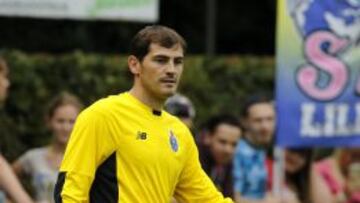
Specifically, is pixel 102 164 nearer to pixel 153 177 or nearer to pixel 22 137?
pixel 153 177

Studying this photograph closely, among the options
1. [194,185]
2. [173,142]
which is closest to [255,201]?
[194,185]

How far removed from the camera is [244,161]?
39.5ft

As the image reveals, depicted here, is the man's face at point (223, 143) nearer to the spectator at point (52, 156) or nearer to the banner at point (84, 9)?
the spectator at point (52, 156)

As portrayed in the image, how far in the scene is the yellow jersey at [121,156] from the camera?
25.7 feet

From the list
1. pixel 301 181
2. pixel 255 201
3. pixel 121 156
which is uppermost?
pixel 121 156

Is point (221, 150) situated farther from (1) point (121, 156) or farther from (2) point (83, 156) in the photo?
(2) point (83, 156)

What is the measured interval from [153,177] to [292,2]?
154 inches

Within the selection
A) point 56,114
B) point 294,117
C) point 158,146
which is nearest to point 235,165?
point 294,117

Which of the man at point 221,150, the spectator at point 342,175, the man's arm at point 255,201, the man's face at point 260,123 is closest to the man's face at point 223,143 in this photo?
the man at point 221,150

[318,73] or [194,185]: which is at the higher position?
[318,73]

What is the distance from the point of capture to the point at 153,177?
808 cm

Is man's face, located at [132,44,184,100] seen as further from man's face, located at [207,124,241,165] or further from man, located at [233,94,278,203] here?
man, located at [233,94,278,203]

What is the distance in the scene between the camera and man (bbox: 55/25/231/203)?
7840mm

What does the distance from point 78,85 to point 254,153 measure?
102 inches
